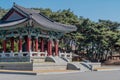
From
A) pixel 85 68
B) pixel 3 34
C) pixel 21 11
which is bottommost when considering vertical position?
pixel 85 68

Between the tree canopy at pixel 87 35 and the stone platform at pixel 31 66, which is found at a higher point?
the tree canopy at pixel 87 35

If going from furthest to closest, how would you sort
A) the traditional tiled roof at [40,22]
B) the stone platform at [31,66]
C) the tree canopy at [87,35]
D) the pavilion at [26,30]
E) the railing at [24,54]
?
the tree canopy at [87,35], the traditional tiled roof at [40,22], the pavilion at [26,30], the railing at [24,54], the stone platform at [31,66]

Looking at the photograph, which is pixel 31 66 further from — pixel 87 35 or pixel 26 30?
pixel 87 35

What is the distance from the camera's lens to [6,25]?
3569cm

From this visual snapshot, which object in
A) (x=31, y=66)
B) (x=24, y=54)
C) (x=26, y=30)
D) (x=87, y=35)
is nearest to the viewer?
(x=31, y=66)

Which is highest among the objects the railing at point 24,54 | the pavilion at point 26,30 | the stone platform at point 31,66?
the pavilion at point 26,30

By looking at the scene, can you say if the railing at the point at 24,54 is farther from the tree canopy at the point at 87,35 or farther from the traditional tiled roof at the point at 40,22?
the tree canopy at the point at 87,35

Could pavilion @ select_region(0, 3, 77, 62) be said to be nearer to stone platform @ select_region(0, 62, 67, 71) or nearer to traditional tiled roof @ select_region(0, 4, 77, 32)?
traditional tiled roof @ select_region(0, 4, 77, 32)

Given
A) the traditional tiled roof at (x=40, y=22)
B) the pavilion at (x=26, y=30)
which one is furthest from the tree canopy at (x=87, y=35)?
the pavilion at (x=26, y=30)

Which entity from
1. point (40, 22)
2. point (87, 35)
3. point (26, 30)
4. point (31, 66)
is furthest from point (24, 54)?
point (87, 35)

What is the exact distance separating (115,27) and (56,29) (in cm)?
2859

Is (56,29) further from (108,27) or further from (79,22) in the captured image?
(108,27)

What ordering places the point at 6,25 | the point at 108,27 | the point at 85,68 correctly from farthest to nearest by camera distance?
the point at 108,27 < the point at 6,25 < the point at 85,68

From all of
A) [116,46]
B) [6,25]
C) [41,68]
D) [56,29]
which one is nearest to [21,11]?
[6,25]
